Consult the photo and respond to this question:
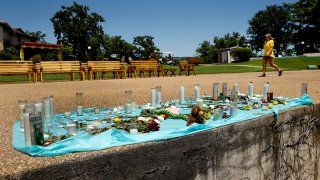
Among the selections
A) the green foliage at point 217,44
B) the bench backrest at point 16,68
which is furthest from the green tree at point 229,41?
the bench backrest at point 16,68

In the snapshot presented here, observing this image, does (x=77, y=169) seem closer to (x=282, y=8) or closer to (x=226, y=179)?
(x=226, y=179)

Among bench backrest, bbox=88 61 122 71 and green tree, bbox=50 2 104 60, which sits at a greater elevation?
green tree, bbox=50 2 104 60

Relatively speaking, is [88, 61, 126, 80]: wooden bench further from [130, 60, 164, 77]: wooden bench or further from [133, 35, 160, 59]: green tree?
[133, 35, 160, 59]: green tree

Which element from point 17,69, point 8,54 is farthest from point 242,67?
point 8,54

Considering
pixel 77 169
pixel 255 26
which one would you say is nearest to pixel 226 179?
pixel 77 169

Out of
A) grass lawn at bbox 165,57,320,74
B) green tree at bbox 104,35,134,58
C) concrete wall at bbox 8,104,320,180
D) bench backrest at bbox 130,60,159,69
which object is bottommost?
concrete wall at bbox 8,104,320,180

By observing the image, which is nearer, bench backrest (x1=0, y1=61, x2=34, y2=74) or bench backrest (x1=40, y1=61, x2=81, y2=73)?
bench backrest (x1=0, y1=61, x2=34, y2=74)

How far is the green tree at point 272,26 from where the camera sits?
276ft

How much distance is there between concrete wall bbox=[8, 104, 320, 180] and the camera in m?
2.51

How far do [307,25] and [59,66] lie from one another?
2067 inches

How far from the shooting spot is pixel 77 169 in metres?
2.37

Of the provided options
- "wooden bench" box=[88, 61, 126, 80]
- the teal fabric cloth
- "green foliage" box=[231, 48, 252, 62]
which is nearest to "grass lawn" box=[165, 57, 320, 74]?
"wooden bench" box=[88, 61, 126, 80]

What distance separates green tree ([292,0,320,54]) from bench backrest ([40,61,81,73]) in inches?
1791

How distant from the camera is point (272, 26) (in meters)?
87.5
